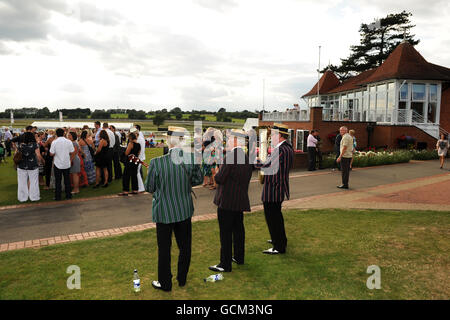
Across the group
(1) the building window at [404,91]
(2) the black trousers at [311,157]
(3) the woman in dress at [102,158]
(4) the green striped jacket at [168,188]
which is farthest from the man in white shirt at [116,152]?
(1) the building window at [404,91]

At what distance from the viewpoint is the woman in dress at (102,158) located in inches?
422

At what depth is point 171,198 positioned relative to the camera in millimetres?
4160

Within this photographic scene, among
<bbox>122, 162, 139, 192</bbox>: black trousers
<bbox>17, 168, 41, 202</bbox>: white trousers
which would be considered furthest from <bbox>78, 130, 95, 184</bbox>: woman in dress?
<bbox>122, 162, 139, 192</bbox>: black trousers

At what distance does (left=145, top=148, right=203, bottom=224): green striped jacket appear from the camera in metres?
4.12

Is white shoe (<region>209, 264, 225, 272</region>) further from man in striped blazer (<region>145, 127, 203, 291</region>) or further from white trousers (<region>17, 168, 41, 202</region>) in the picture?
white trousers (<region>17, 168, 41, 202</region>)

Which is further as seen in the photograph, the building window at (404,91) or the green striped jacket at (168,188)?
the building window at (404,91)

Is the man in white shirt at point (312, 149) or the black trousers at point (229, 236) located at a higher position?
the man in white shirt at point (312, 149)

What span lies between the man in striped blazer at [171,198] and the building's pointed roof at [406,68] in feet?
78.3

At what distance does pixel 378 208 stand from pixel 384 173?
6.60 metres

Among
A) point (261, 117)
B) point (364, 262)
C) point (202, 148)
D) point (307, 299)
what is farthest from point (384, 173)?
point (261, 117)

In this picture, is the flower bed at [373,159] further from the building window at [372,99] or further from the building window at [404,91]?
the building window at [372,99]

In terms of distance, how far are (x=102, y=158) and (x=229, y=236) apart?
7678 millimetres

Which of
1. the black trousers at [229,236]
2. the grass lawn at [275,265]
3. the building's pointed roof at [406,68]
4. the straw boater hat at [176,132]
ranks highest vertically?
the building's pointed roof at [406,68]
